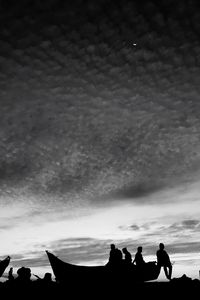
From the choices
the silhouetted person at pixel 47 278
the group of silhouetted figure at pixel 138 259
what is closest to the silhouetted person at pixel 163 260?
the group of silhouetted figure at pixel 138 259

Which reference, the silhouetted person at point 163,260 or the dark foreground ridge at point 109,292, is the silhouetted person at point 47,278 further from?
the silhouetted person at point 163,260

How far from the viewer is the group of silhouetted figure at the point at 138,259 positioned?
15617mm

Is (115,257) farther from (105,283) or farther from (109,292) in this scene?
(109,292)

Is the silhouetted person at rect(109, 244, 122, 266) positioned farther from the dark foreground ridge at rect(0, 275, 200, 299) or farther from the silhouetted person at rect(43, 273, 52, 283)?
the silhouetted person at rect(43, 273, 52, 283)

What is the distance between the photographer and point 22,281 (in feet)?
45.4

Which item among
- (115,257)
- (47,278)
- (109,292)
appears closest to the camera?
(47,278)

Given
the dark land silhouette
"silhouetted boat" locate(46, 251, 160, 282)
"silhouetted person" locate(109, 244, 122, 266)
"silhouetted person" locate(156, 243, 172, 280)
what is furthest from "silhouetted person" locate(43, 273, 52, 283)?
"silhouetted person" locate(156, 243, 172, 280)

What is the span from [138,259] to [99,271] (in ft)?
7.55

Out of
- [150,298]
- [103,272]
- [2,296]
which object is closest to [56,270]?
[103,272]

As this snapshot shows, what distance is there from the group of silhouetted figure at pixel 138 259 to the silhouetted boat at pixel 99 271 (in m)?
0.20

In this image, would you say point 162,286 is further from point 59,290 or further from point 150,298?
point 59,290

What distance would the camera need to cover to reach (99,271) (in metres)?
15.7

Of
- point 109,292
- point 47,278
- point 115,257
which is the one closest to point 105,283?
point 109,292

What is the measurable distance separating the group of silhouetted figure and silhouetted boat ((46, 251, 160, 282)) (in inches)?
7.7
